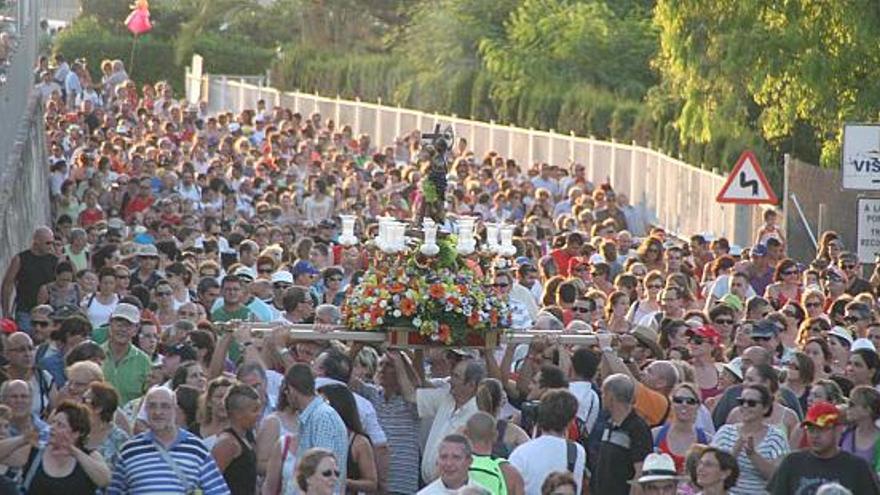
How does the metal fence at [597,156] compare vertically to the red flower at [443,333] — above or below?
below

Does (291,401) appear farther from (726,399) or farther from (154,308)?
(154,308)

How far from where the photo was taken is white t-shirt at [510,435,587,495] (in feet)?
52.6

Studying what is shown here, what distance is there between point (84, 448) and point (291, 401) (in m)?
1.50

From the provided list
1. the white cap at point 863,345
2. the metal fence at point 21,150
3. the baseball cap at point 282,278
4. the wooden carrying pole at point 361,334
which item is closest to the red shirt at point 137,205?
the metal fence at point 21,150

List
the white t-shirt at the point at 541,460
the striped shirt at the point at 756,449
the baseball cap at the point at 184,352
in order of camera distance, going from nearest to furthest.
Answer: the white t-shirt at the point at 541,460, the striped shirt at the point at 756,449, the baseball cap at the point at 184,352

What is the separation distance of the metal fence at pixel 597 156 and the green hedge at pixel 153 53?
1208 cm

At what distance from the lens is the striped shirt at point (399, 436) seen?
59.1 feet

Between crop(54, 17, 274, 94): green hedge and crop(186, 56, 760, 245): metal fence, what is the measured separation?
12.1 meters

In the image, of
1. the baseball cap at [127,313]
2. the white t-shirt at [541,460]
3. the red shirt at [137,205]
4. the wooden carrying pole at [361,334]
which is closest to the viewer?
the white t-shirt at [541,460]

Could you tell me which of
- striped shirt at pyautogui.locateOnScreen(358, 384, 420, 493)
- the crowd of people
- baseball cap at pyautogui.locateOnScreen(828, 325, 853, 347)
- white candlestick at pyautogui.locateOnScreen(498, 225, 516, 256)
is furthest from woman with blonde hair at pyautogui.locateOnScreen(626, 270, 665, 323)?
striped shirt at pyautogui.locateOnScreen(358, 384, 420, 493)

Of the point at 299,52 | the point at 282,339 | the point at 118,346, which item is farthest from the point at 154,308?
the point at 299,52

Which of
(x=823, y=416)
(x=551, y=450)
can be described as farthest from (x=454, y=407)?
(x=823, y=416)

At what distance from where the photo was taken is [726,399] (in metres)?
18.0

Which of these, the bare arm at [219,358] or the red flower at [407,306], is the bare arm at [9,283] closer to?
the bare arm at [219,358]
